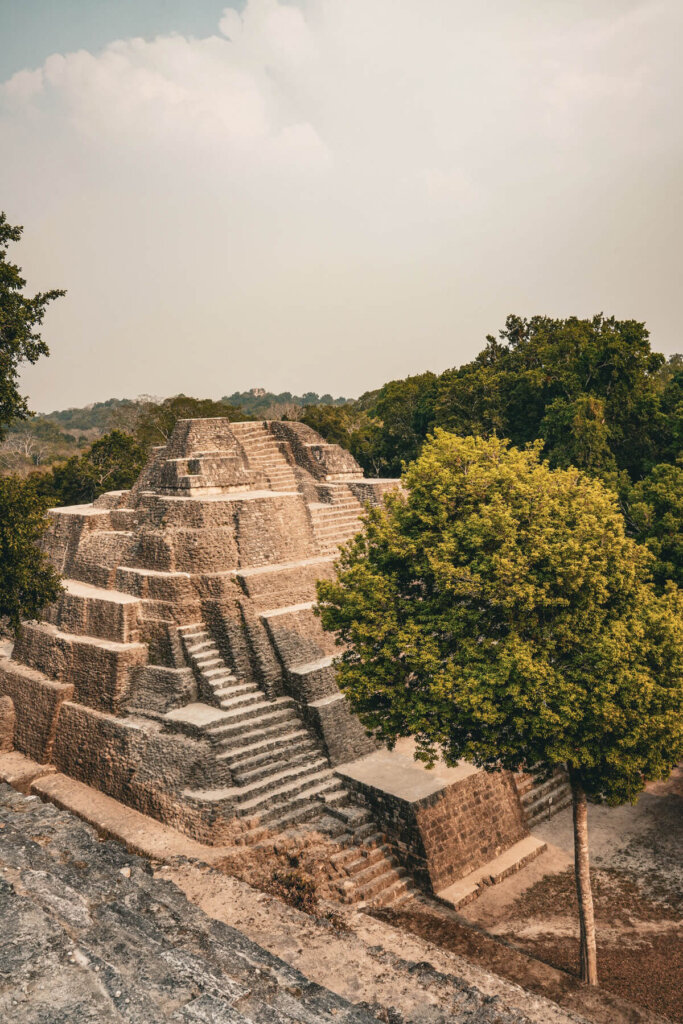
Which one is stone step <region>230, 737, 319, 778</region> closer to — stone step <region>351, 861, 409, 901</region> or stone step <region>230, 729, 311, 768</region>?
stone step <region>230, 729, 311, 768</region>

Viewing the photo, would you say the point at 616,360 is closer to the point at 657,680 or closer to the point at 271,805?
the point at 657,680

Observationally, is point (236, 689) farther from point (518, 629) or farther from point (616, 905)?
point (616, 905)

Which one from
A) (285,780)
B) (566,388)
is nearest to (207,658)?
(285,780)

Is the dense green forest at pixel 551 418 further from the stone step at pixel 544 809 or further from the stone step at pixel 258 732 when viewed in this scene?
the stone step at pixel 258 732

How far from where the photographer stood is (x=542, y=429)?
24.4m

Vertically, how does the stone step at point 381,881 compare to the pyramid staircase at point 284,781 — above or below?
below

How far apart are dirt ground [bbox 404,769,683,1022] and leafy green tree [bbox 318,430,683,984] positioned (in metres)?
0.85

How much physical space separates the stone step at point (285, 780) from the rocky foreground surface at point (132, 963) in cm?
234

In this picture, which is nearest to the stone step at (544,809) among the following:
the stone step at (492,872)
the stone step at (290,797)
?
the stone step at (492,872)

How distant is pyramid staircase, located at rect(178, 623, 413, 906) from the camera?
11.3m

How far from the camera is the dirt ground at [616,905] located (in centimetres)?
957

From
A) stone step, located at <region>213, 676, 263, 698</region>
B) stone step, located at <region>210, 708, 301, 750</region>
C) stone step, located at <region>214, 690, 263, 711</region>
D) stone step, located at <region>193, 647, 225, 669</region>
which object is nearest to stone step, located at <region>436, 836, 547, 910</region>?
stone step, located at <region>210, 708, 301, 750</region>

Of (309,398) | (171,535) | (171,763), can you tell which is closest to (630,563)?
(171,763)

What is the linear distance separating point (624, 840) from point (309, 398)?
13918 centimetres
